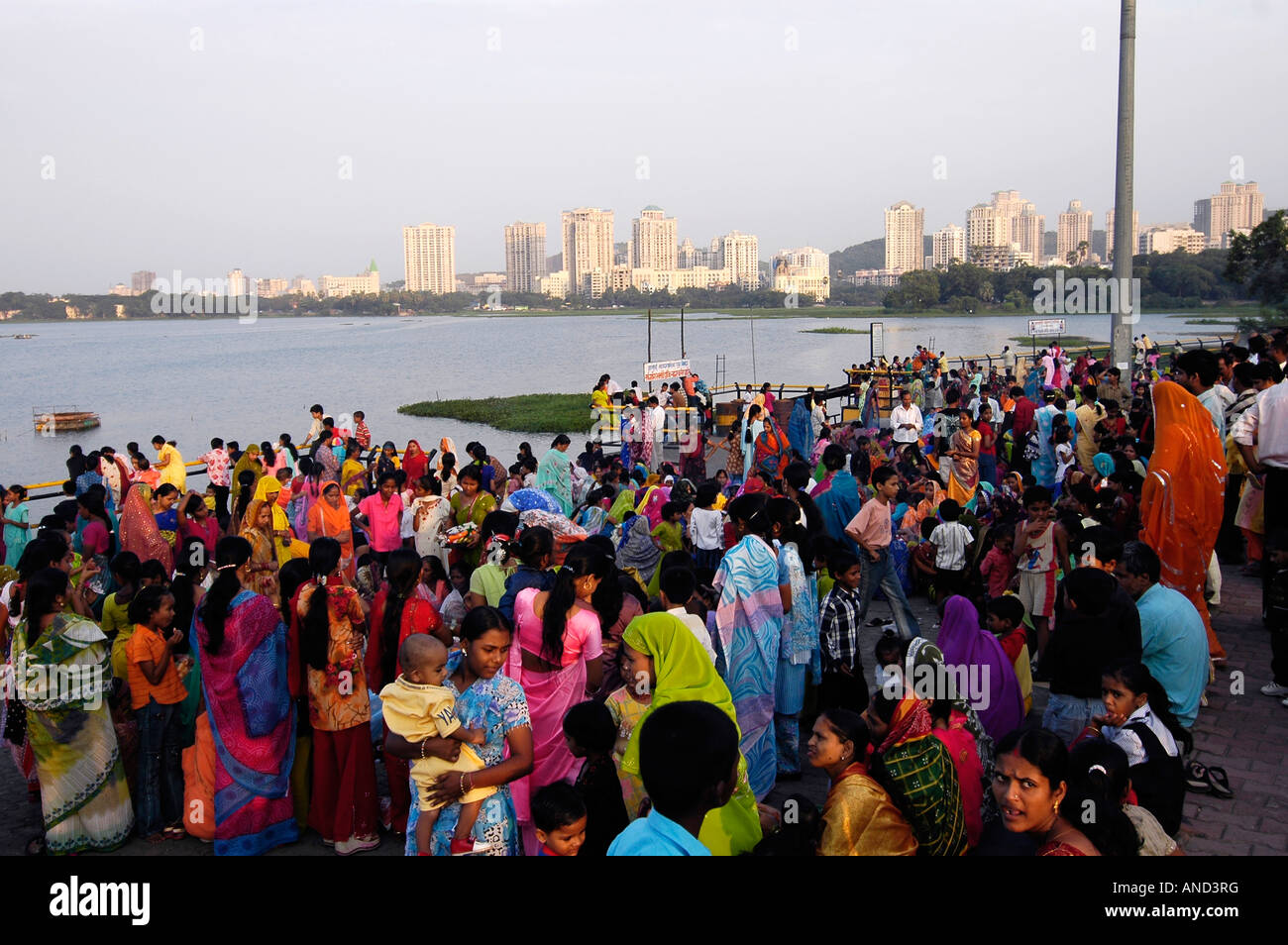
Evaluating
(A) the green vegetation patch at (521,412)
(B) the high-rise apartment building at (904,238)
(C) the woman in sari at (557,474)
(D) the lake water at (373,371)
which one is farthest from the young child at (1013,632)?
(B) the high-rise apartment building at (904,238)

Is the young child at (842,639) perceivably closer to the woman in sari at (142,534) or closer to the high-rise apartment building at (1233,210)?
the woman in sari at (142,534)

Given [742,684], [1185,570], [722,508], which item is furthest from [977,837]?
[722,508]

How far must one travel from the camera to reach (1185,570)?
6297mm

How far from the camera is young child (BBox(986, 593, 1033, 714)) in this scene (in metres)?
5.17

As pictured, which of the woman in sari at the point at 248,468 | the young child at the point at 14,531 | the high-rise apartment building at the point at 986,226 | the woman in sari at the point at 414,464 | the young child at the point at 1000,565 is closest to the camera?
the young child at the point at 1000,565

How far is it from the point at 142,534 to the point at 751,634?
5.54 metres

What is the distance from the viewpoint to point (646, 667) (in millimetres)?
3805

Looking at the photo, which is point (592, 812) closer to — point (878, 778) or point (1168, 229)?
point (878, 778)

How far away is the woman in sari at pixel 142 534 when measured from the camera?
26.7ft

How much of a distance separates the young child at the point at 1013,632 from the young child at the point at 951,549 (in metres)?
1.45

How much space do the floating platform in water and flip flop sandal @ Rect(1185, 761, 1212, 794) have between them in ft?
131

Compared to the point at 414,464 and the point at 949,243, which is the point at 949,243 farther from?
the point at 414,464

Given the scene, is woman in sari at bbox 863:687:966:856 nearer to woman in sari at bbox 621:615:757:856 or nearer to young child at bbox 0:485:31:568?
woman in sari at bbox 621:615:757:856

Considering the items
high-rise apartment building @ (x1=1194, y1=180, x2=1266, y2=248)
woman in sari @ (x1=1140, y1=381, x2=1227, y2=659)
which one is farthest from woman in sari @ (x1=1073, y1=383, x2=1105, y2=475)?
high-rise apartment building @ (x1=1194, y1=180, x2=1266, y2=248)
